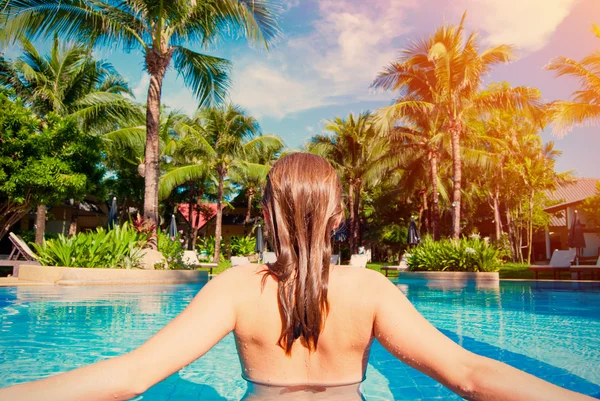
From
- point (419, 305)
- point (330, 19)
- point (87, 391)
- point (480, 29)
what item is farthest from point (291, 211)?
point (330, 19)

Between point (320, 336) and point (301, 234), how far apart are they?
0.30 metres

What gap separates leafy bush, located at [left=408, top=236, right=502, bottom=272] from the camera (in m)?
14.3

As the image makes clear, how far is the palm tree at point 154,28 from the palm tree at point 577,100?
34.2 feet

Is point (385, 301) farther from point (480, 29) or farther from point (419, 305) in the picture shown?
point (480, 29)

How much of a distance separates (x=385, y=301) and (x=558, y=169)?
3184 centimetres

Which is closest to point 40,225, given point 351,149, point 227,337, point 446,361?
point 227,337

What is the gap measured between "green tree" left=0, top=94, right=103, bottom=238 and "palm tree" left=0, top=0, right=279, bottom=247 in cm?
289

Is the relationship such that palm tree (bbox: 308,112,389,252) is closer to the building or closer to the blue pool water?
the building

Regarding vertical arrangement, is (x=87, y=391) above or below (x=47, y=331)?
above

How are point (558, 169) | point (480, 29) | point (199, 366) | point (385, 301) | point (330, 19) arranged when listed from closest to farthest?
point (385, 301) → point (199, 366) → point (480, 29) → point (558, 169) → point (330, 19)

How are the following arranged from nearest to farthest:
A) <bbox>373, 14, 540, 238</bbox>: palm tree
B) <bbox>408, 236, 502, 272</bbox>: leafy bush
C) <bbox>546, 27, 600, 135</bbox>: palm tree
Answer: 1. <bbox>408, 236, 502, 272</bbox>: leafy bush
2. <bbox>546, 27, 600, 135</bbox>: palm tree
3. <bbox>373, 14, 540, 238</bbox>: palm tree

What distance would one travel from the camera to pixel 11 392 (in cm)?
90

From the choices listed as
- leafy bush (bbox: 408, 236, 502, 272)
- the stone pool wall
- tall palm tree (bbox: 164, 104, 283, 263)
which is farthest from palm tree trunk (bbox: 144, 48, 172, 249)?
tall palm tree (bbox: 164, 104, 283, 263)

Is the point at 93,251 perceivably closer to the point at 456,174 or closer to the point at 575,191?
the point at 456,174
